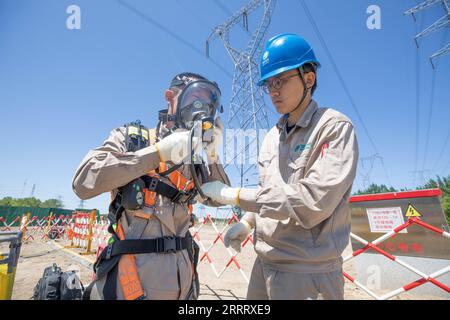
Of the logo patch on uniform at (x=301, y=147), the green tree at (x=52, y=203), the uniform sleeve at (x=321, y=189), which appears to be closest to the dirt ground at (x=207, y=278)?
the uniform sleeve at (x=321, y=189)

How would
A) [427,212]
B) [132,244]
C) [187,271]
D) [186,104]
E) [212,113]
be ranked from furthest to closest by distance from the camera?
[427,212]
[212,113]
[186,104]
[187,271]
[132,244]

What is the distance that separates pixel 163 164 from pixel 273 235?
112 cm

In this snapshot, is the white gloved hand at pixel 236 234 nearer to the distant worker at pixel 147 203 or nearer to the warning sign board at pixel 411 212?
the distant worker at pixel 147 203

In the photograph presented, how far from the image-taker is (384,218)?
5.74m

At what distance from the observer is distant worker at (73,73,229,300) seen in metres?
1.62

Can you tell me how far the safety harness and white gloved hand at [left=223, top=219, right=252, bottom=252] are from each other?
432mm

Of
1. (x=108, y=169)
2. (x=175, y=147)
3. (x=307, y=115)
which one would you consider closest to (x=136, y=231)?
(x=108, y=169)

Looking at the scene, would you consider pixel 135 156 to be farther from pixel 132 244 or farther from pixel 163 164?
pixel 132 244

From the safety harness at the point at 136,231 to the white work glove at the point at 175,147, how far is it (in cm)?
21

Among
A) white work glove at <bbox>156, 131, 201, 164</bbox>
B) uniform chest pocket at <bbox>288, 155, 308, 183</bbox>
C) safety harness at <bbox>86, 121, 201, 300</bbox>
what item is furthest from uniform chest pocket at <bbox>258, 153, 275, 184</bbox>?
white work glove at <bbox>156, 131, 201, 164</bbox>

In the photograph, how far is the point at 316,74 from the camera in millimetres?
2268

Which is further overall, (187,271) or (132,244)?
(187,271)

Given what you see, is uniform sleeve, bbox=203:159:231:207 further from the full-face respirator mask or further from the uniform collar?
the uniform collar
